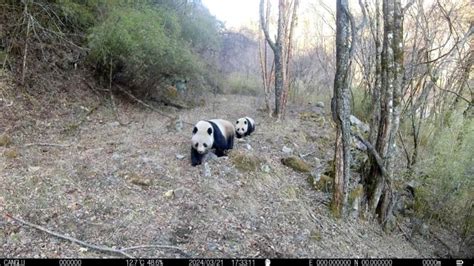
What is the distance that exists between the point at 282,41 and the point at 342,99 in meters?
3.95

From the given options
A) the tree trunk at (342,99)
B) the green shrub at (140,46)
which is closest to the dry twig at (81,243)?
the tree trunk at (342,99)

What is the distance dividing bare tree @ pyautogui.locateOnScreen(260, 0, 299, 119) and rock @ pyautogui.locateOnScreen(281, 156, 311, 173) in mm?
2448

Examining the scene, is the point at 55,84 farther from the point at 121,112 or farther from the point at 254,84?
the point at 254,84

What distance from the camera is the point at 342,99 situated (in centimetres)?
404

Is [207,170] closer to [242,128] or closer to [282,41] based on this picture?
[242,128]

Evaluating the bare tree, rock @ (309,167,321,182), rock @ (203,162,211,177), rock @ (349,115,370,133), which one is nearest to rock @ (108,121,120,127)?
rock @ (203,162,211,177)

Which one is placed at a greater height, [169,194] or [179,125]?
[179,125]

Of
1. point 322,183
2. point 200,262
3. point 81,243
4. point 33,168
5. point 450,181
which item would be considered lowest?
point 200,262

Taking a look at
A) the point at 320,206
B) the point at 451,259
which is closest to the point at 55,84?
the point at 320,206

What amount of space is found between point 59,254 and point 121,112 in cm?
401

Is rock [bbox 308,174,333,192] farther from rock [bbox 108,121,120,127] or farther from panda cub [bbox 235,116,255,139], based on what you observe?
rock [bbox 108,121,120,127]

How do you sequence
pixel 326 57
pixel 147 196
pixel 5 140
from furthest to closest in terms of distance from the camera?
pixel 326 57, pixel 5 140, pixel 147 196

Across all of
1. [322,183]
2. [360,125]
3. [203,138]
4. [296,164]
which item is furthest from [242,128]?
[360,125]

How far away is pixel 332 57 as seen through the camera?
362 inches
